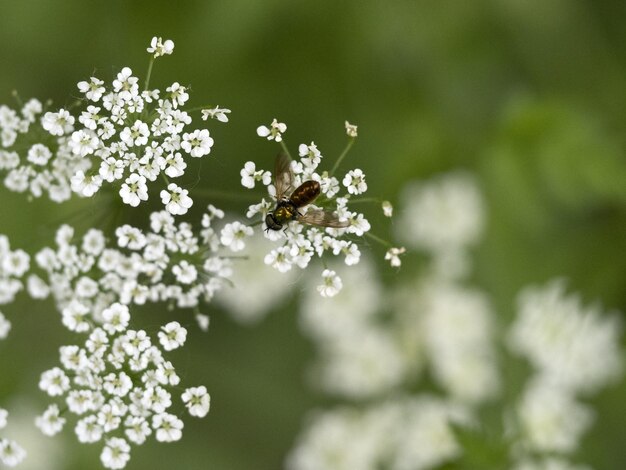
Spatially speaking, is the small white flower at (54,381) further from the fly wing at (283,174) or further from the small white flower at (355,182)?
the small white flower at (355,182)

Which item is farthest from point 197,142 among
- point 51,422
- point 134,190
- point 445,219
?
point 445,219

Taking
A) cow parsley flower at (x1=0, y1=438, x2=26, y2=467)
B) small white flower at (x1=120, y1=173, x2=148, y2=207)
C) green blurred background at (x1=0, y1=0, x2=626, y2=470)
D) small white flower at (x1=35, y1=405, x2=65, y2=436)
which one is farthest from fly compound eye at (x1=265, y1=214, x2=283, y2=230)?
green blurred background at (x1=0, y1=0, x2=626, y2=470)

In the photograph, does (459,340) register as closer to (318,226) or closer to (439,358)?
(439,358)

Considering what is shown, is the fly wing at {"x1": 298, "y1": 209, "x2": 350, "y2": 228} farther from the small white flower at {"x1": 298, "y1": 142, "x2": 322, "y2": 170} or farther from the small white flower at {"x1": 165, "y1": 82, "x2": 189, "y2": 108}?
the small white flower at {"x1": 165, "y1": 82, "x2": 189, "y2": 108}

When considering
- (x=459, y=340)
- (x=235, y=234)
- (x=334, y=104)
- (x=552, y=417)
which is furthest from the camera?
(x=334, y=104)

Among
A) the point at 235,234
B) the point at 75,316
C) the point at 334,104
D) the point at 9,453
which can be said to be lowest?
the point at 9,453

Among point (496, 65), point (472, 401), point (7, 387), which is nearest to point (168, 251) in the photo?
point (7, 387)
